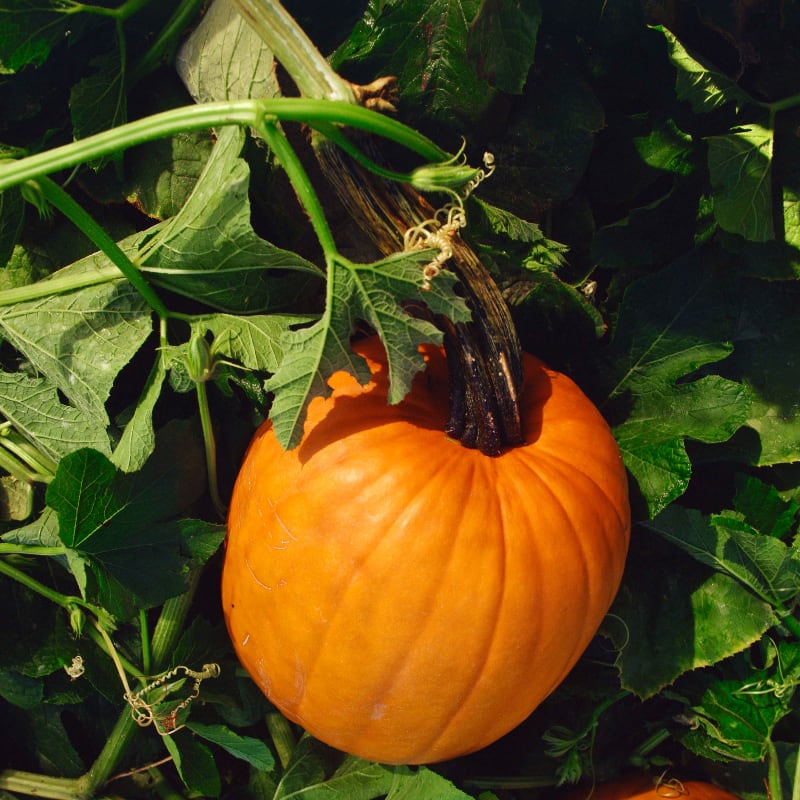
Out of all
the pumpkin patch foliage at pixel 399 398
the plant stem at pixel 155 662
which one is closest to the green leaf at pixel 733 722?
the pumpkin patch foliage at pixel 399 398

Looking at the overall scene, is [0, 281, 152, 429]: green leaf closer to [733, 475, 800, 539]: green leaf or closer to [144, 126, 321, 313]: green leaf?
[144, 126, 321, 313]: green leaf

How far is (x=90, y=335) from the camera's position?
1.22 metres

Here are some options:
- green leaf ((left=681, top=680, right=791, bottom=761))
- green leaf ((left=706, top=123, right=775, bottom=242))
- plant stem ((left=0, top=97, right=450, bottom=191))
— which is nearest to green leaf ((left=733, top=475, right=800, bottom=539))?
green leaf ((left=681, top=680, right=791, bottom=761))

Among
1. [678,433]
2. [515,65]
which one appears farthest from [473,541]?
[515,65]

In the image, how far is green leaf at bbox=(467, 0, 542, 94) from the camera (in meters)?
1.23

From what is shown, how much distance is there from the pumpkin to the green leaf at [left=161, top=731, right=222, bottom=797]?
2.13ft

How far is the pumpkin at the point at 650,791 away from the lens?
1474 mm

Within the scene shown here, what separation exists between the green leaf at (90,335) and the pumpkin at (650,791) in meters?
1.09

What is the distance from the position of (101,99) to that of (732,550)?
4.07 feet

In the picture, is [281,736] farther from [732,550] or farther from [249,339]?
[732,550]

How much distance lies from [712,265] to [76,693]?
1.31m

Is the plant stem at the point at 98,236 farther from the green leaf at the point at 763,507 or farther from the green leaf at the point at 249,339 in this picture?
the green leaf at the point at 763,507

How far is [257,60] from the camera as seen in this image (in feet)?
4.16

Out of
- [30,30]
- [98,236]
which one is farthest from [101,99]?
[98,236]
